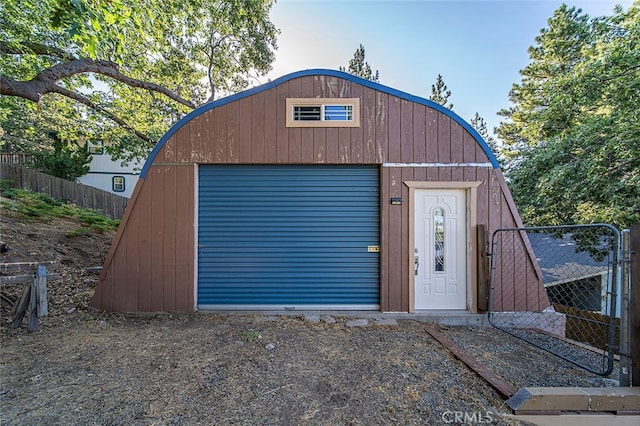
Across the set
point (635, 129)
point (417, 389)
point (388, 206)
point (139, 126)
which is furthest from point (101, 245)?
point (635, 129)

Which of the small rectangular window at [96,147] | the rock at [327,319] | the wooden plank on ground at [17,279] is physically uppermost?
the small rectangular window at [96,147]

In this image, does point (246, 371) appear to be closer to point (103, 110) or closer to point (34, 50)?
point (34, 50)

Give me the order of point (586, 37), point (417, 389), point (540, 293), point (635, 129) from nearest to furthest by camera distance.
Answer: point (417, 389), point (540, 293), point (635, 129), point (586, 37)

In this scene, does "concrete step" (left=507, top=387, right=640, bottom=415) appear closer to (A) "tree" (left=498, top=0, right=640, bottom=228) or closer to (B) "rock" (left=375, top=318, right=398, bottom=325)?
(B) "rock" (left=375, top=318, right=398, bottom=325)

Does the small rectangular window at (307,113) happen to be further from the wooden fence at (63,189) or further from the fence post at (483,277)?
the wooden fence at (63,189)

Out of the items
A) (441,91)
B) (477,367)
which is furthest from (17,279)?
(441,91)

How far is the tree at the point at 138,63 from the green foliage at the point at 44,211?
2.58 meters

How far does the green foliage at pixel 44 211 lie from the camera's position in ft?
24.8

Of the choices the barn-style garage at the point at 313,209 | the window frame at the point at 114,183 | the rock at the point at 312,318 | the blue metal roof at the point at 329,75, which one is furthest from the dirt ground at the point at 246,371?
the window frame at the point at 114,183

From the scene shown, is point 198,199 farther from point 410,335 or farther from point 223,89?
point 223,89

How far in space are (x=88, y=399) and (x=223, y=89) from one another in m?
9.94

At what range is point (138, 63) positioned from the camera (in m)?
7.27

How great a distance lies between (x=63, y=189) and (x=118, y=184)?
5.14 m

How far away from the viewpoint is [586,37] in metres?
9.52
